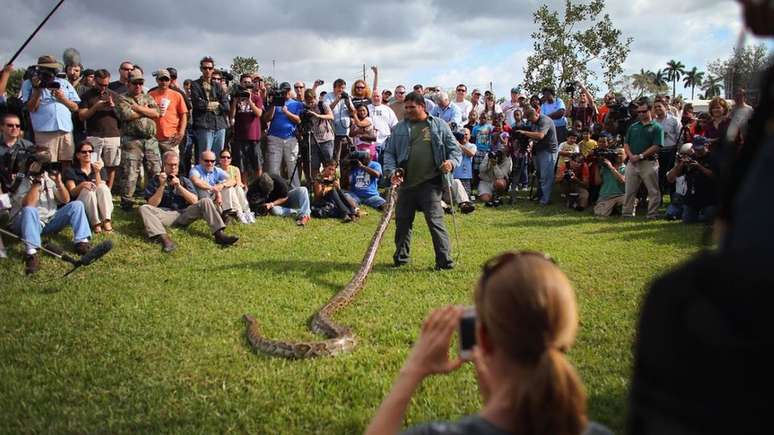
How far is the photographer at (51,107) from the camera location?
983 cm

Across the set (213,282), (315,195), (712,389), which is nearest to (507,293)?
(712,389)

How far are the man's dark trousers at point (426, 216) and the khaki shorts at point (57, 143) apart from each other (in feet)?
20.6

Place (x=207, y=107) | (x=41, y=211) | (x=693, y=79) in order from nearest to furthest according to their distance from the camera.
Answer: (x=41, y=211), (x=207, y=107), (x=693, y=79)

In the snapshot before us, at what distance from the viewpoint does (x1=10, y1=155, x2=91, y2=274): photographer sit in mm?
8531

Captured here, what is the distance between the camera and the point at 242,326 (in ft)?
20.7

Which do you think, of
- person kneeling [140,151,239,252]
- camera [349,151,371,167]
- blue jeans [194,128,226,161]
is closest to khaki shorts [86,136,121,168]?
person kneeling [140,151,239,252]

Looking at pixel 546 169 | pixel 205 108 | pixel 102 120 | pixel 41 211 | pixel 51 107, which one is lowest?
pixel 41 211

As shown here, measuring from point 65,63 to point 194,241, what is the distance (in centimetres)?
465

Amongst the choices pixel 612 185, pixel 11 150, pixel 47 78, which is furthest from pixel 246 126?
pixel 612 185

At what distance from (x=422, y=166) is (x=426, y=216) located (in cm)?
75

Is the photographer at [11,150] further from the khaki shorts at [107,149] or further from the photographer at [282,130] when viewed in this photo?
the photographer at [282,130]

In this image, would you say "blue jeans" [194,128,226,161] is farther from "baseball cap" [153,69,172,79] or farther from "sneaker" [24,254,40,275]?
"sneaker" [24,254,40,275]

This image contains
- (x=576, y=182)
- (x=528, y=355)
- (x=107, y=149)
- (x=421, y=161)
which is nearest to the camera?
(x=528, y=355)

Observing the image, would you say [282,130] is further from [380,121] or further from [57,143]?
[57,143]
